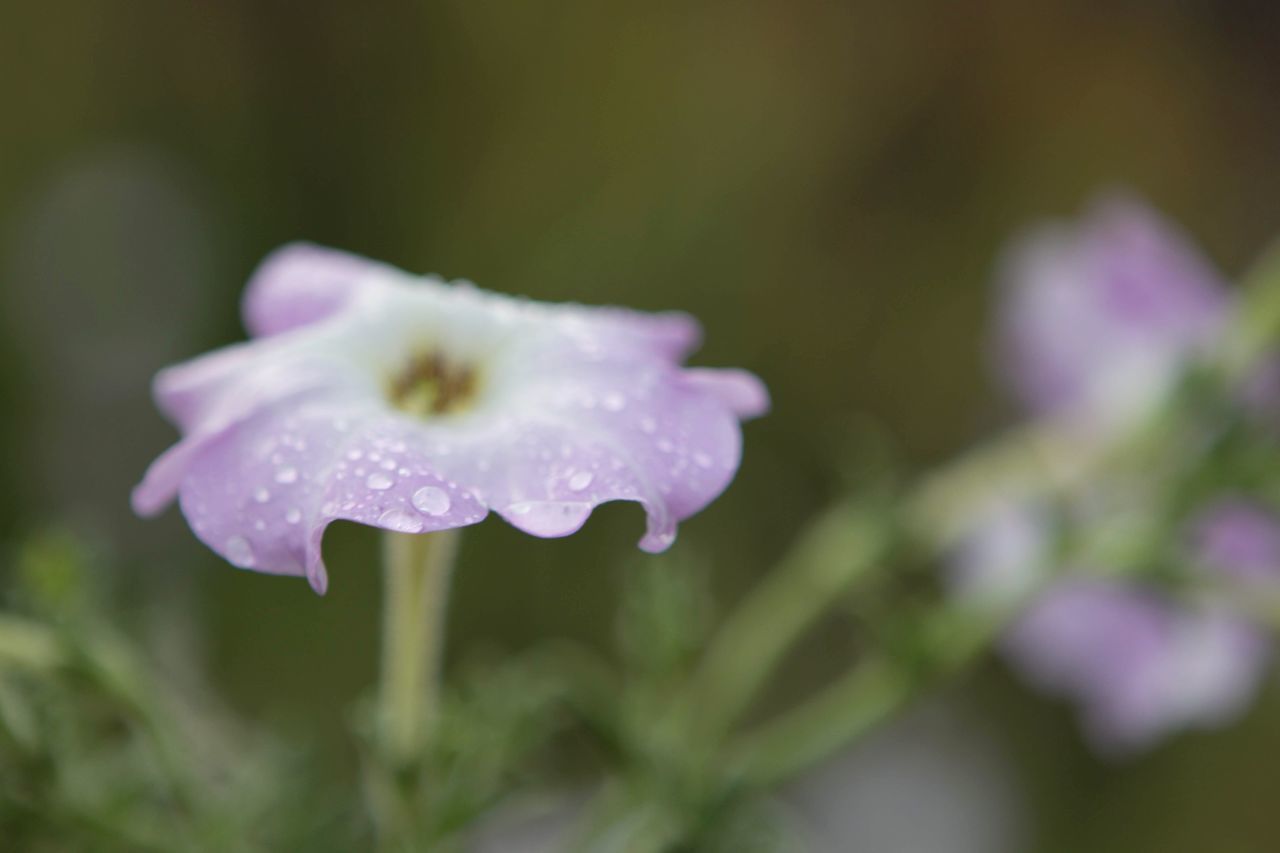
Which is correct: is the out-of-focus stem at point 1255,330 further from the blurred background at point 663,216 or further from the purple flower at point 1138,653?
the blurred background at point 663,216

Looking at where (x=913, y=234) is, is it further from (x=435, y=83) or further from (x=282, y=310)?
(x=282, y=310)

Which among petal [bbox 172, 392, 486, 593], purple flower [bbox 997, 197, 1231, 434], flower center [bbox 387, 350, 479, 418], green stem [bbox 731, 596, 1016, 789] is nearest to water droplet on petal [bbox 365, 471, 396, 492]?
petal [bbox 172, 392, 486, 593]

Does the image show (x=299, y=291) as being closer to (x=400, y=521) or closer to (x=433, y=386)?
(x=433, y=386)

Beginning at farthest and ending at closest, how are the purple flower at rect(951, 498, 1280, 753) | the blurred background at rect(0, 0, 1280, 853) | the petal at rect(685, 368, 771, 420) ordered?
the blurred background at rect(0, 0, 1280, 853) < the purple flower at rect(951, 498, 1280, 753) < the petal at rect(685, 368, 771, 420)

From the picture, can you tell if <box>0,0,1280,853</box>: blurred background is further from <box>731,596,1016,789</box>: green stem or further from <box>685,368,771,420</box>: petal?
<box>685,368,771,420</box>: petal

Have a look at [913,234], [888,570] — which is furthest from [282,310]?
[913,234]

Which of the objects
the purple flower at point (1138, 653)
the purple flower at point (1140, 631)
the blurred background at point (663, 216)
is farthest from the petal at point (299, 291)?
the blurred background at point (663, 216)
